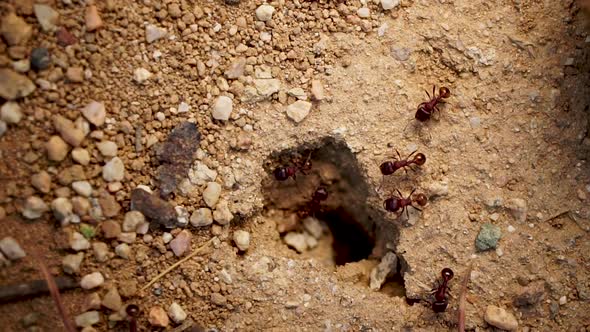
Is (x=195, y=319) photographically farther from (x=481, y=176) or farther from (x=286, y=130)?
(x=481, y=176)

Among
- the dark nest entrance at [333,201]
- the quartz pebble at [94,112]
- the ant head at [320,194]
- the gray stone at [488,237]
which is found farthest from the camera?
the ant head at [320,194]

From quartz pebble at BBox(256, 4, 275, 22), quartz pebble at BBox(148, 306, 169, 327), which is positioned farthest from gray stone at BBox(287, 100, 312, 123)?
quartz pebble at BBox(148, 306, 169, 327)

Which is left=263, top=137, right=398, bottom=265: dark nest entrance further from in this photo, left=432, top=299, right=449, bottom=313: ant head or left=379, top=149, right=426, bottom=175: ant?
left=432, top=299, right=449, bottom=313: ant head

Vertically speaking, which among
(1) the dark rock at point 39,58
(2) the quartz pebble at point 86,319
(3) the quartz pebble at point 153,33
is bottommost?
(2) the quartz pebble at point 86,319

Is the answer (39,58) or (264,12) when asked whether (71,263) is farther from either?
(264,12)

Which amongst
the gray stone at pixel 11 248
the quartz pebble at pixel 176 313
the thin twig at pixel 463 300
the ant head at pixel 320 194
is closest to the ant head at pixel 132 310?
the quartz pebble at pixel 176 313

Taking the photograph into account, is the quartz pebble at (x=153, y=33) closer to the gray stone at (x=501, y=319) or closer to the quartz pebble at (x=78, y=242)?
the quartz pebble at (x=78, y=242)

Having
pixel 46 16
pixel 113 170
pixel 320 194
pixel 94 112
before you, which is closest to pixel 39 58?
pixel 46 16
